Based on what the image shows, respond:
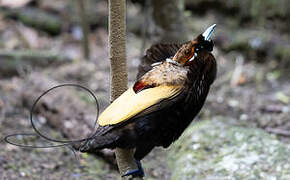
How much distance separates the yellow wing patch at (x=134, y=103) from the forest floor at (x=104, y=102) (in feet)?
4.45

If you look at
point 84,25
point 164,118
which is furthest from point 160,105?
point 84,25

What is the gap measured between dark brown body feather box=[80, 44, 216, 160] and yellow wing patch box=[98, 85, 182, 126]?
0.02 meters

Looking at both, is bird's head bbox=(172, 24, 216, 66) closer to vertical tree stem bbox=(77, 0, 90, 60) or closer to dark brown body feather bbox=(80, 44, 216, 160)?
dark brown body feather bbox=(80, 44, 216, 160)

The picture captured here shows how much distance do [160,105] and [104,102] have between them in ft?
8.08

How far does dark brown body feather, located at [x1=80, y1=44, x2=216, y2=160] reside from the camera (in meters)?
1.71

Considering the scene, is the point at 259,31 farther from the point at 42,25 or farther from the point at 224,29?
the point at 42,25

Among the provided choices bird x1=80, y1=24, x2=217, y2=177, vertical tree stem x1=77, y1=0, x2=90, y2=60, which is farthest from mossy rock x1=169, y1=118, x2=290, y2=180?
vertical tree stem x1=77, y1=0, x2=90, y2=60

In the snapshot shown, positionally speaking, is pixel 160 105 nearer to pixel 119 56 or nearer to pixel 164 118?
pixel 164 118

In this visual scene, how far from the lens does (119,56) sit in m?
1.94

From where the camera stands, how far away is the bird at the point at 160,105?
5.58 ft

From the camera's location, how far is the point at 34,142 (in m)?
3.38

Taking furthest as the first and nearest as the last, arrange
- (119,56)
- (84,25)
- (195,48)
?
(84,25)
(119,56)
(195,48)

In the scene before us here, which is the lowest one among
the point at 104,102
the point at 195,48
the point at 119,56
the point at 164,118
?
the point at 104,102

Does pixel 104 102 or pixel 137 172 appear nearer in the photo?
pixel 137 172
